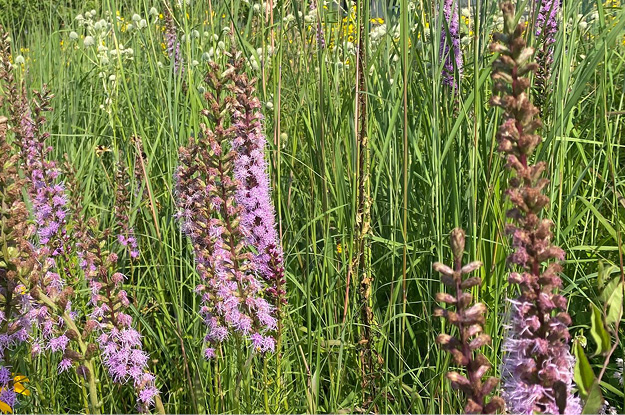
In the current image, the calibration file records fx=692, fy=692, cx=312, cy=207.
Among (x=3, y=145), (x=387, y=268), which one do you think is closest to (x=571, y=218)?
(x=387, y=268)

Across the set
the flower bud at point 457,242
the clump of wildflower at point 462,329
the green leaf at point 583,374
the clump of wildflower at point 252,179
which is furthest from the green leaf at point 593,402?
the clump of wildflower at point 252,179

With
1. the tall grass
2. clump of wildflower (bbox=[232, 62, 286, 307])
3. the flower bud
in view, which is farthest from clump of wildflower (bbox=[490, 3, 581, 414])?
clump of wildflower (bbox=[232, 62, 286, 307])

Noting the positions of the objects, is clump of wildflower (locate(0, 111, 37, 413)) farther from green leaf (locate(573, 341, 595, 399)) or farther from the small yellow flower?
green leaf (locate(573, 341, 595, 399))

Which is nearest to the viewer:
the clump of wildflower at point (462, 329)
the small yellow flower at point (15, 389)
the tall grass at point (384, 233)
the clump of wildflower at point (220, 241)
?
the clump of wildflower at point (462, 329)

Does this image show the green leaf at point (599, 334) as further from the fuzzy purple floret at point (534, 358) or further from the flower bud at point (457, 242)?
the flower bud at point (457, 242)

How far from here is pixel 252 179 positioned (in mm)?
2064

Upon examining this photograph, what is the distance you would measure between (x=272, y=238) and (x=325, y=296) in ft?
1.38

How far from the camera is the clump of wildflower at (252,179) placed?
6.64 feet

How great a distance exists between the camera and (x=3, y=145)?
1.47 metres

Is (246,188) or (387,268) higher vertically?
(246,188)

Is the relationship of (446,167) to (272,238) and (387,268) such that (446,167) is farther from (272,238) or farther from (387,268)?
(272,238)

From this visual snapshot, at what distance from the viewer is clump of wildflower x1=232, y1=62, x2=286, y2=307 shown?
202cm

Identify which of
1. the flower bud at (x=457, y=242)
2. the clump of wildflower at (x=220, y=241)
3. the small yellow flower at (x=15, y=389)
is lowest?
the small yellow flower at (x=15, y=389)

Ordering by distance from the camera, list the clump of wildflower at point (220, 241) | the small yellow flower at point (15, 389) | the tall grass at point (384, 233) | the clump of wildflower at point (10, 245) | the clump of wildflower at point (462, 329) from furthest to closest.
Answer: the tall grass at point (384, 233), the clump of wildflower at point (220, 241), the small yellow flower at point (15, 389), the clump of wildflower at point (10, 245), the clump of wildflower at point (462, 329)
